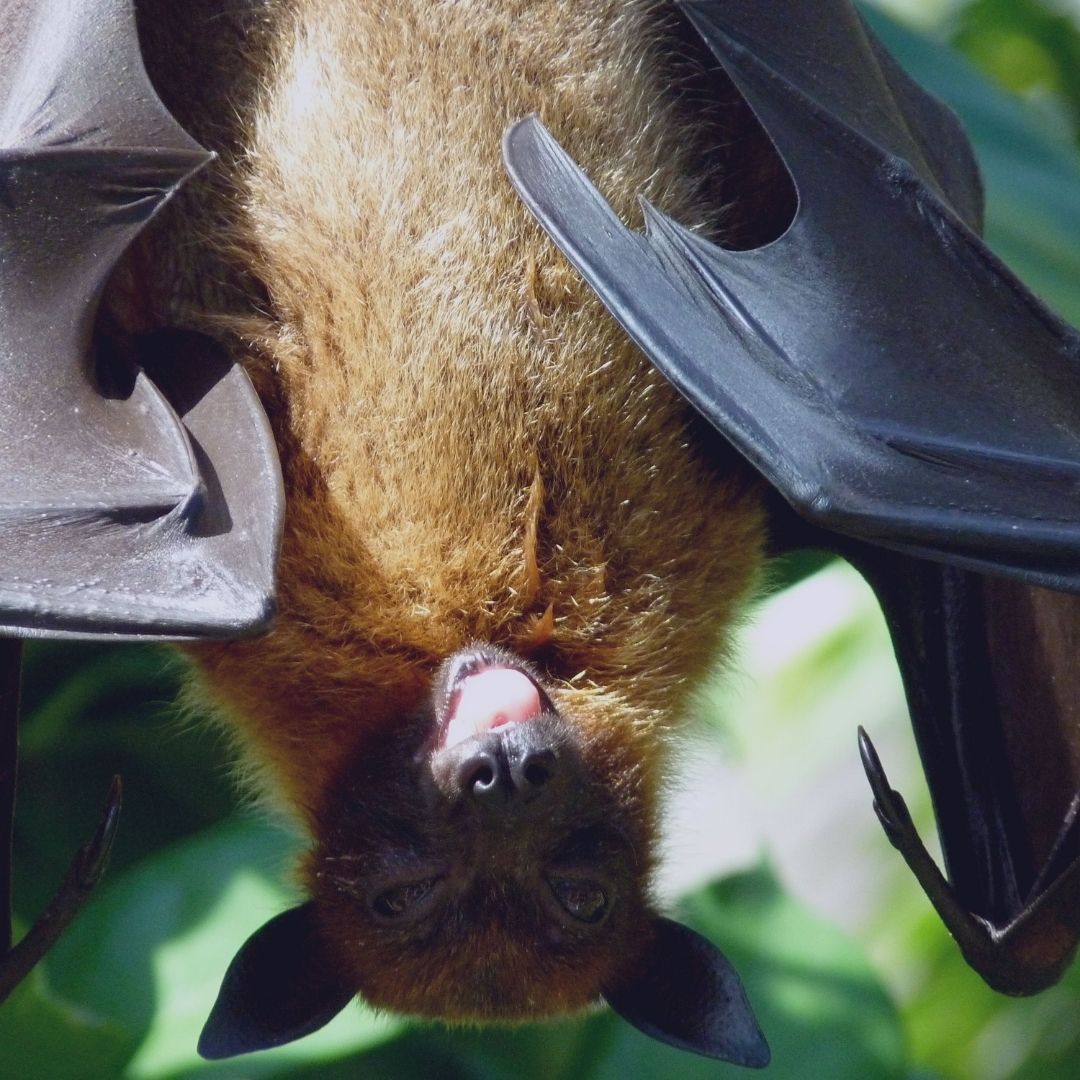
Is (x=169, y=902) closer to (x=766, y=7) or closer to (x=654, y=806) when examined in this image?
(x=654, y=806)

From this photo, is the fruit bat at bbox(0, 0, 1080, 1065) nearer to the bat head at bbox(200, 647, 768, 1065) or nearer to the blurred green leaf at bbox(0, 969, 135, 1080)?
the bat head at bbox(200, 647, 768, 1065)

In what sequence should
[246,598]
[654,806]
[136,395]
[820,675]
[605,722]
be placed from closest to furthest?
1. [246,598]
2. [136,395]
3. [605,722]
4. [654,806]
5. [820,675]

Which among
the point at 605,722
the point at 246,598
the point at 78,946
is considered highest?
the point at 246,598

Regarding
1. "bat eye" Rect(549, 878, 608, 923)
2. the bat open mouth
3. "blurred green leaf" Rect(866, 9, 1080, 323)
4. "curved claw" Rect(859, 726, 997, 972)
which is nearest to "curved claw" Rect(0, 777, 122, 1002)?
the bat open mouth

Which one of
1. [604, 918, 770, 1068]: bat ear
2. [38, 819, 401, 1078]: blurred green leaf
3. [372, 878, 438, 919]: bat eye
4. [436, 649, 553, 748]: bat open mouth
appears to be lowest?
[38, 819, 401, 1078]: blurred green leaf

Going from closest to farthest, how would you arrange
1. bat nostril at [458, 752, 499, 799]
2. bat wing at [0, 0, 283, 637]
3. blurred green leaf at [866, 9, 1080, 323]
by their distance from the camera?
bat wing at [0, 0, 283, 637] < bat nostril at [458, 752, 499, 799] < blurred green leaf at [866, 9, 1080, 323]

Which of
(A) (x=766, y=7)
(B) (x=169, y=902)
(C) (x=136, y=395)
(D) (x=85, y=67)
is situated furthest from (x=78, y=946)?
(A) (x=766, y=7)

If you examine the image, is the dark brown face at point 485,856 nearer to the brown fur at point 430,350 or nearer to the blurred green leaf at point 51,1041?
the brown fur at point 430,350
